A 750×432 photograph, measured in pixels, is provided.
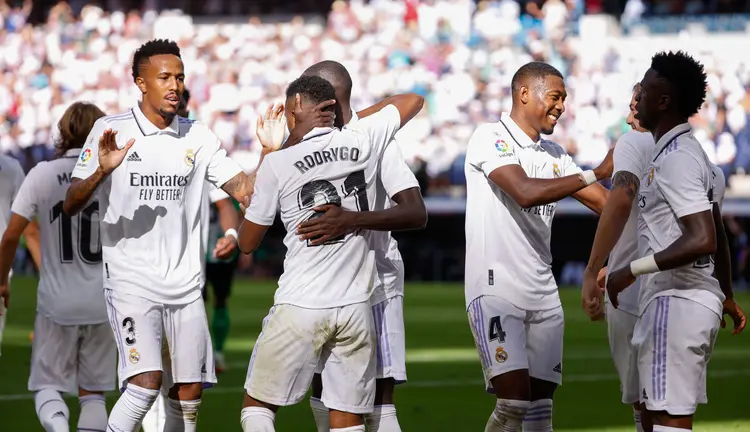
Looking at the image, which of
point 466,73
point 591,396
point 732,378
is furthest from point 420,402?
point 466,73

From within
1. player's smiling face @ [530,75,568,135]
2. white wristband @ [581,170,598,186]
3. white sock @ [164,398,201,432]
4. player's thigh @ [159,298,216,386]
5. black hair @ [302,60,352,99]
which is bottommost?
white sock @ [164,398,201,432]

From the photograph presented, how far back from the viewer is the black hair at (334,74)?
632 centimetres

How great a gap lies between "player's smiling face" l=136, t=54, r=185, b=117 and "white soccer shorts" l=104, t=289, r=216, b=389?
1.01 metres

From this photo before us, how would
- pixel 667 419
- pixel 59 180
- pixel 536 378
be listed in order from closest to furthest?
1. pixel 667 419
2. pixel 536 378
3. pixel 59 180

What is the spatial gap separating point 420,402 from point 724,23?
743 inches

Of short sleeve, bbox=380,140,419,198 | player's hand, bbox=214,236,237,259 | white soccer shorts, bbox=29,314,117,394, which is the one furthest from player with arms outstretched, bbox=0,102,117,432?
short sleeve, bbox=380,140,419,198

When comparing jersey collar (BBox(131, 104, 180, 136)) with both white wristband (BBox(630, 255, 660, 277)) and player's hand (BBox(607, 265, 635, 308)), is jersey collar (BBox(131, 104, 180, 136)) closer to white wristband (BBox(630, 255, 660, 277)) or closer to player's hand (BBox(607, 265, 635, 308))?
player's hand (BBox(607, 265, 635, 308))

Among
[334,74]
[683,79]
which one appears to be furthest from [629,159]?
[334,74]

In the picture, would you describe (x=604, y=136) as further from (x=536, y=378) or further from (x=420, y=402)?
(x=536, y=378)

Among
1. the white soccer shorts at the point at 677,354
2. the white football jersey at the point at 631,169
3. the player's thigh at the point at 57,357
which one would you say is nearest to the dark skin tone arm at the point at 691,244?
the white soccer shorts at the point at 677,354

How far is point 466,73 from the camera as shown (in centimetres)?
2825

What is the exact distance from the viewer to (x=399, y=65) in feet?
95.5

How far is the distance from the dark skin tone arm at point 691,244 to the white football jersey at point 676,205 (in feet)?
0.13

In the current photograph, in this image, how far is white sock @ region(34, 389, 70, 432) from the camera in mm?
7086
